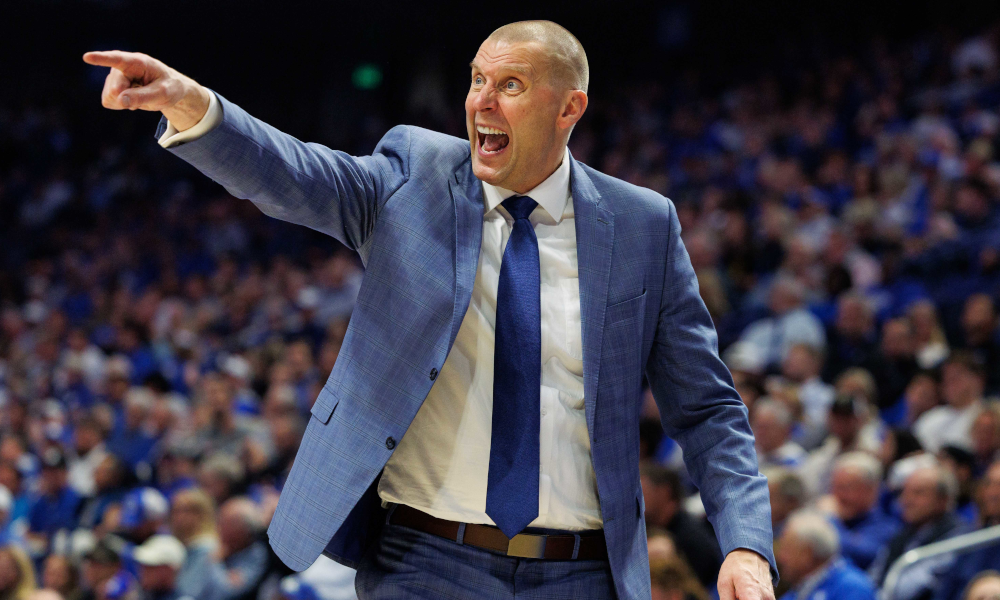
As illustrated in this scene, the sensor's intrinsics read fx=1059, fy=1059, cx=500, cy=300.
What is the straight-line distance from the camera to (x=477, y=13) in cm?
1309

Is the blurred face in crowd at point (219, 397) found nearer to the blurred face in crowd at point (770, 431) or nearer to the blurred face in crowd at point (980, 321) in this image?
the blurred face in crowd at point (770, 431)

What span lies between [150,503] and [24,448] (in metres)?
2.41

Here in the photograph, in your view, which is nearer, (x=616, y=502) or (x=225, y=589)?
(x=616, y=502)

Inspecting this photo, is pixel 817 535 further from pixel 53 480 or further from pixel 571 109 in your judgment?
pixel 53 480

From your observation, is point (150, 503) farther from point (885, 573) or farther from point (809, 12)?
point (809, 12)

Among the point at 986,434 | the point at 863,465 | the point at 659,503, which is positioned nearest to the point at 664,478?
the point at 659,503

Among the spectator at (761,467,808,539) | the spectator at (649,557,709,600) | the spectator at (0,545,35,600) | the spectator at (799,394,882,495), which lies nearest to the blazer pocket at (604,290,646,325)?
the spectator at (649,557,709,600)

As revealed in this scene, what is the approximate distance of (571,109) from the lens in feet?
6.18

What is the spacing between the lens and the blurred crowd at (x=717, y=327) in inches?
160

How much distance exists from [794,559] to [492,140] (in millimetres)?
2281

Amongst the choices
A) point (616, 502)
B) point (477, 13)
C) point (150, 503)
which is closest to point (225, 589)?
point (150, 503)

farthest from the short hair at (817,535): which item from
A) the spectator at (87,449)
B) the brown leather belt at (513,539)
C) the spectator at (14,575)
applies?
the spectator at (87,449)

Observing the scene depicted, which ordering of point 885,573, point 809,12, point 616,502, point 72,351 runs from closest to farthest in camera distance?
point 616,502, point 885,573, point 72,351, point 809,12

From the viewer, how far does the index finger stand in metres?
1.40
